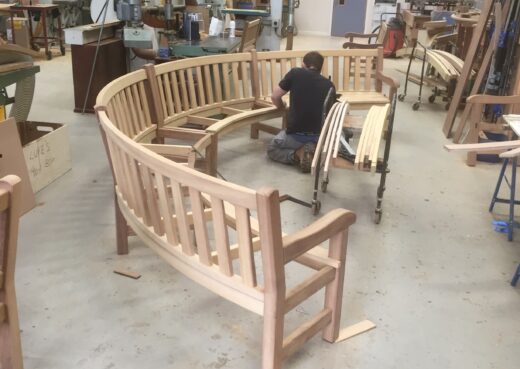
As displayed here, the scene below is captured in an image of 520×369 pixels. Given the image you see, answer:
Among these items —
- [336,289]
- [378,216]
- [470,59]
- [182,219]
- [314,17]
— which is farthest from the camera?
[314,17]

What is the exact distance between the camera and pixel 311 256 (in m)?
2.32

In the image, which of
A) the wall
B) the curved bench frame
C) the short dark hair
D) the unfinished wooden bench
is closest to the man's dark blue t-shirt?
the short dark hair

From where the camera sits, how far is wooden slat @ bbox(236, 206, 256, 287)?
179cm

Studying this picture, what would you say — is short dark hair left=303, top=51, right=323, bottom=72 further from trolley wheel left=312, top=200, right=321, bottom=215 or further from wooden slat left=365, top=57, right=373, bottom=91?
wooden slat left=365, top=57, right=373, bottom=91

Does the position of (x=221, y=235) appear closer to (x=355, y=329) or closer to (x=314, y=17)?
(x=355, y=329)

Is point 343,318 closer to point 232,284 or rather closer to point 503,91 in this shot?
A: point 232,284

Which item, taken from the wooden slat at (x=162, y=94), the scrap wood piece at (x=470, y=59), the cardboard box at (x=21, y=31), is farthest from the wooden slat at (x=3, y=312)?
the cardboard box at (x=21, y=31)

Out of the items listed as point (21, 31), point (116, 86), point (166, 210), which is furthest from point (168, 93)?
point (21, 31)

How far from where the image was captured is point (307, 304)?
2678 mm

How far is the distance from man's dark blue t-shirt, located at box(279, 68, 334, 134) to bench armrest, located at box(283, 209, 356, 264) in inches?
81.3

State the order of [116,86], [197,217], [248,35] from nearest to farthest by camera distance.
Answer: [197,217] < [116,86] < [248,35]

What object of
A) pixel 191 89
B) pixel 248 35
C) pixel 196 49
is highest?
pixel 248 35

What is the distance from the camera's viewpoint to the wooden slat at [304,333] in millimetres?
2064

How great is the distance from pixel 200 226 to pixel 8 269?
67 cm
